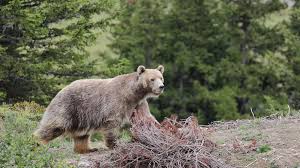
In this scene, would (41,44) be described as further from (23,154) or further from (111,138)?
(23,154)

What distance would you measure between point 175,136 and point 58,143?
3446mm

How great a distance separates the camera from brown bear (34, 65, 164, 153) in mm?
11227

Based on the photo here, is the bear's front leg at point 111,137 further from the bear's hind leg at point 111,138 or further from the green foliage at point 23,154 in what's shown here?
the green foliage at point 23,154

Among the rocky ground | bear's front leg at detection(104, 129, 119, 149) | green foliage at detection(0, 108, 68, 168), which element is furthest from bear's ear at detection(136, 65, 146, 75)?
green foliage at detection(0, 108, 68, 168)

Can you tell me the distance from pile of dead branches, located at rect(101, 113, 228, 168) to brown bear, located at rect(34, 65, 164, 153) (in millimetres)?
1532

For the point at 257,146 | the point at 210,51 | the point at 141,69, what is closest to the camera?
the point at 257,146

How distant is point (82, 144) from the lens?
38.4 ft

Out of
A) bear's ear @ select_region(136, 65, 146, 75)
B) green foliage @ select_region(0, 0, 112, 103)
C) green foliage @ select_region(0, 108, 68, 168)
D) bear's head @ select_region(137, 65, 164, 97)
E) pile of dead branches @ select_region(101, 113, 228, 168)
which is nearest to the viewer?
green foliage @ select_region(0, 108, 68, 168)

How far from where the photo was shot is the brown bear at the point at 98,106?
11227 mm

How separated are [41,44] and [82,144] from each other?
1054cm

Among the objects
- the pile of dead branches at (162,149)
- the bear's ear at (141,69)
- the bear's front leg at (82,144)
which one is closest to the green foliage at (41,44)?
the bear's front leg at (82,144)

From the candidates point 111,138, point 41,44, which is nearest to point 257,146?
point 111,138

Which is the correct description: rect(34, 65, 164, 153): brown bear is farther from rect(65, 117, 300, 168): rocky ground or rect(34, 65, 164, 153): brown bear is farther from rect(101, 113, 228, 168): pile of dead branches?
rect(101, 113, 228, 168): pile of dead branches

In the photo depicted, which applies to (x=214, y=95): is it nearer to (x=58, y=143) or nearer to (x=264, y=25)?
(x=264, y=25)
